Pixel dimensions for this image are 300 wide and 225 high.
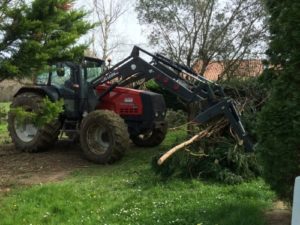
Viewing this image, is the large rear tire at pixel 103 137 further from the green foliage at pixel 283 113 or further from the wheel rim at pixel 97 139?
the green foliage at pixel 283 113

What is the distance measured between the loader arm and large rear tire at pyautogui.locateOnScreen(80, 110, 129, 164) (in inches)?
41.2

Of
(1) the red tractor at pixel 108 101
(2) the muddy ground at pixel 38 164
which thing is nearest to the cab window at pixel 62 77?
(1) the red tractor at pixel 108 101

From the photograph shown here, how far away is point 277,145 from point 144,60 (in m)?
6.26

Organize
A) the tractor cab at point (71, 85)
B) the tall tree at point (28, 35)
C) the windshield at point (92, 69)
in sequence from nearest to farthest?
the tall tree at point (28, 35), the tractor cab at point (71, 85), the windshield at point (92, 69)

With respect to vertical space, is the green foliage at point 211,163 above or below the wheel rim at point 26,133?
below

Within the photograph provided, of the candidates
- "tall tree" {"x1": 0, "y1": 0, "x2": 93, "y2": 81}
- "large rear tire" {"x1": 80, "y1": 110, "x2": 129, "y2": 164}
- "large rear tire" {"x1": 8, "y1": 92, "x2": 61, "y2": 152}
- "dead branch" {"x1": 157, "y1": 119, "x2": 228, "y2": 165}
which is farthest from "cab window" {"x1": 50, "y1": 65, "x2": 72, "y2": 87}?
"tall tree" {"x1": 0, "y1": 0, "x2": 93, "y2": 81}

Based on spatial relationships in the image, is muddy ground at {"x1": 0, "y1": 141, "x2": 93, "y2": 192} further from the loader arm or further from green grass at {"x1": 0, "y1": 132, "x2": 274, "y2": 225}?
the loader arm

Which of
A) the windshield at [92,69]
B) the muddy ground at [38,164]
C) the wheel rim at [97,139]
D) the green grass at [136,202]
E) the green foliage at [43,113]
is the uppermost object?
the windshield at [92,69]

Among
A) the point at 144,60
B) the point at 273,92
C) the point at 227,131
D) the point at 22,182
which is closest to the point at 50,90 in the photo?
the point at 144,60

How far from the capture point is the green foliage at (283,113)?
18.5 ft

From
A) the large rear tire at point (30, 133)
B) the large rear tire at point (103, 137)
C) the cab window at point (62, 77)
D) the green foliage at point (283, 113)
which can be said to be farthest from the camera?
the cab window at point (62, 77)

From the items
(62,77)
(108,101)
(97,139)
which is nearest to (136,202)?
Answer: (97,139)

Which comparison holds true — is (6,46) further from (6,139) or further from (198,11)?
(198,11)

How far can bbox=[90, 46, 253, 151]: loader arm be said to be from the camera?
33.1 feet
